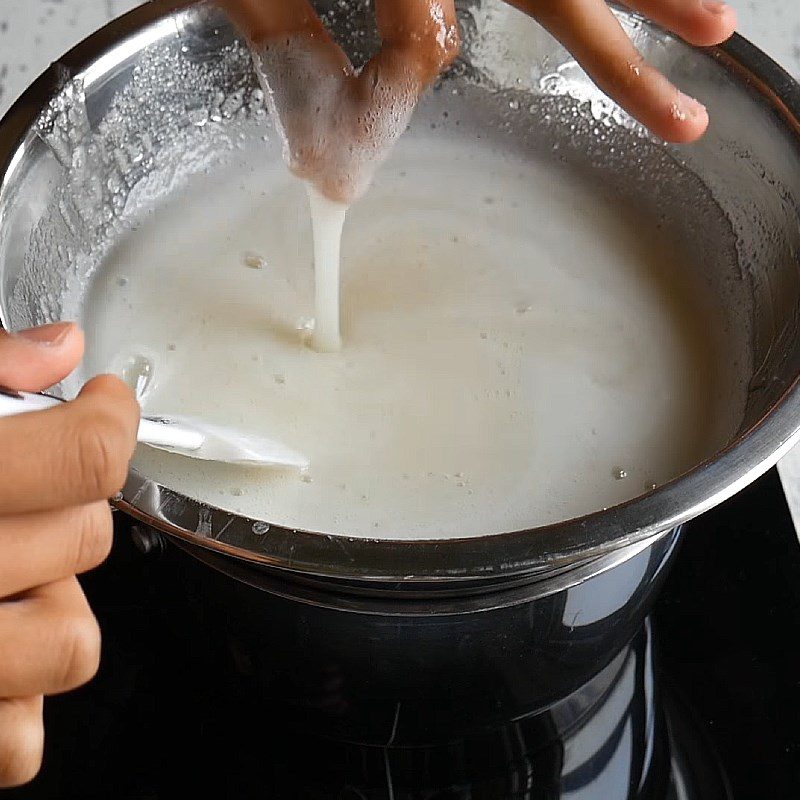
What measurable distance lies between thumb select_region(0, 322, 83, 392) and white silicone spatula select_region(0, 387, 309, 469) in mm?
100

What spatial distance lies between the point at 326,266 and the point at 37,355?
0.37 meters

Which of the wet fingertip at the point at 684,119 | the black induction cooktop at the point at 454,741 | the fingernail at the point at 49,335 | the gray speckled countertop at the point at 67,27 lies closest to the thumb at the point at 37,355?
the fingernail at the point at 49,335

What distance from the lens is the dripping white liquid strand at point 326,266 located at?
2.60 feet

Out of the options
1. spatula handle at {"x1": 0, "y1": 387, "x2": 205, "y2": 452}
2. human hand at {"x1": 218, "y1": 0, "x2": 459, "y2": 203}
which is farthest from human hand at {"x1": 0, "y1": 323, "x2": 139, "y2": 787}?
human hand at {"x1": 218, "y1": 0, "x2": 459, "y2": 203}

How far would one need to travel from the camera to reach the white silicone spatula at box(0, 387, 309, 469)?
625 mm

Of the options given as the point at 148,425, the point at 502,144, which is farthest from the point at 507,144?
the point at 148,425

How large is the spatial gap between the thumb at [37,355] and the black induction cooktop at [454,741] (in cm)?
24

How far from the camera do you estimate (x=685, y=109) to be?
0.59 m

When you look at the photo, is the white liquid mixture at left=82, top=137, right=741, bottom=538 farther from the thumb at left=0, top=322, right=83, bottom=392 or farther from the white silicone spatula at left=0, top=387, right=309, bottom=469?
the thumb at left=0, top=322, right=83, bottom=392

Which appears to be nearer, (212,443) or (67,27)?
(212,443)

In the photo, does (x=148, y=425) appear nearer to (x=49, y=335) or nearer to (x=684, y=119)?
(x=49, y=335)

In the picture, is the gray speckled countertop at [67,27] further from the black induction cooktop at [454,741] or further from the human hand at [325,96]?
the black induction cooktop at [454,741]

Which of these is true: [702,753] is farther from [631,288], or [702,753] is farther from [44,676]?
[44,676]

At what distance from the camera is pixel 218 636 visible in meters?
0.71
